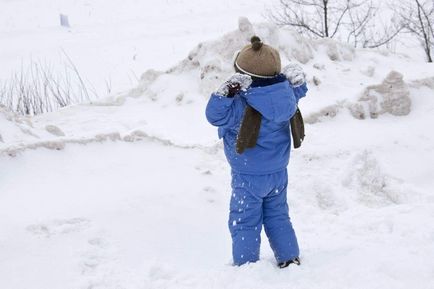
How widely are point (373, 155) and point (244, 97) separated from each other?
199 cm

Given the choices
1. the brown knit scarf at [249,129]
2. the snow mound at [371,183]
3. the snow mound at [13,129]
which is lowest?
the snow mound at [371,183]

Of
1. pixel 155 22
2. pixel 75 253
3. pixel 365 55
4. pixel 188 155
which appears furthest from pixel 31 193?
pixel 155 22

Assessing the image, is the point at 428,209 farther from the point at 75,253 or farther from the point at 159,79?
the point at 159,79

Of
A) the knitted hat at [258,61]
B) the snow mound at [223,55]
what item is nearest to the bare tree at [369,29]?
the snow mound at [223,55]

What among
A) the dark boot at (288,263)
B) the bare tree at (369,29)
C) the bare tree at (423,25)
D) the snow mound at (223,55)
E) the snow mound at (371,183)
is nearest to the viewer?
the dark boot at (288,263)

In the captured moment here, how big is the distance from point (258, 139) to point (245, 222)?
1.34 feet

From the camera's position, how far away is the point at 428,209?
3.11 m

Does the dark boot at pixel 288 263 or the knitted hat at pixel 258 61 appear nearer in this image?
the knitted hat at pixel 258 61

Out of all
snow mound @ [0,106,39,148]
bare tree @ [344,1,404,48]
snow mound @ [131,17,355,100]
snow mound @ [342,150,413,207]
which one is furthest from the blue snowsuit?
bare tree @ [344,1,404,48]

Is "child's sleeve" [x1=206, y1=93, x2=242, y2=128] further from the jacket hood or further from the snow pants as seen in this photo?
the snow pants

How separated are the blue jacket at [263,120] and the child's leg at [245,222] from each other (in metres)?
0.10

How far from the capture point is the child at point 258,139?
2.45 meters

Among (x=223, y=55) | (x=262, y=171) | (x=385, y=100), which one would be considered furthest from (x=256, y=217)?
(x=223, y=55)

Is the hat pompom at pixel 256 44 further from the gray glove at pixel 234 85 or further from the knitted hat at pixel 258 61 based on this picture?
the gray glove at pixel 234 85
